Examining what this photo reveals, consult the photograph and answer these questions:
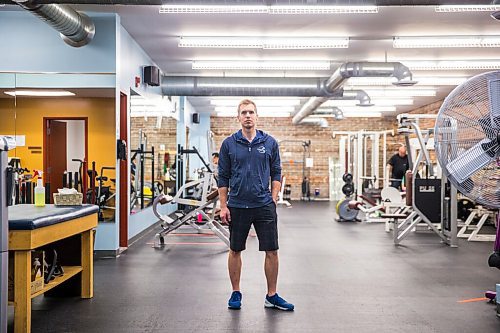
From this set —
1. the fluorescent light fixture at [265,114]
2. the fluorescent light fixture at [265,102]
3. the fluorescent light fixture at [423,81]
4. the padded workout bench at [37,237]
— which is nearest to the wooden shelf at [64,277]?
the padded workout bench at [37,237]

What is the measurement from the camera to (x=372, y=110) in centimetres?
1702

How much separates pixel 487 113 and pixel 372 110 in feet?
45.8

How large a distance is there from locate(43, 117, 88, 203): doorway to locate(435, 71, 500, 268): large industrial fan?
4.90m

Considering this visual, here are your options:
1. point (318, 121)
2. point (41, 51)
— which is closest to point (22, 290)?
point (41, 51)

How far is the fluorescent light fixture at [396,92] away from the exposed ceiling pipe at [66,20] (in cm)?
729

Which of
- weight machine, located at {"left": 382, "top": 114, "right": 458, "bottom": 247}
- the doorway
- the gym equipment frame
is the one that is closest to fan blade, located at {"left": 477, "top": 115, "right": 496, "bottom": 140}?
the gym equipment frame

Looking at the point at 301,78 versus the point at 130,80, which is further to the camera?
the point at 301,78

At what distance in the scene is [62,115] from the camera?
22.8ft

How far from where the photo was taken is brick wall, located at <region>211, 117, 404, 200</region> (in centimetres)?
1864

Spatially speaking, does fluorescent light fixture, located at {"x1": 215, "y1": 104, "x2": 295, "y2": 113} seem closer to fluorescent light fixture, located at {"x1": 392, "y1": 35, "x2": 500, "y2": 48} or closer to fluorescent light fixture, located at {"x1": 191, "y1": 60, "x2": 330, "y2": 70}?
fluorescent light fixture, located at {"x1": 191, "y1": 60, "x2": 330, "y2": 70}

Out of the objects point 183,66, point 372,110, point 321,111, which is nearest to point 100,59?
point 183,66

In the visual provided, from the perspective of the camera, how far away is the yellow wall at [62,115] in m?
6.53

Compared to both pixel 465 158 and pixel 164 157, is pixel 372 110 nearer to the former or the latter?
pixel 164 157

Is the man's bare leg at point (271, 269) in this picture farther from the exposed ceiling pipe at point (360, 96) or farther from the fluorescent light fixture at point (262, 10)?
the exposed ceiling pipe at point (360, 96)
